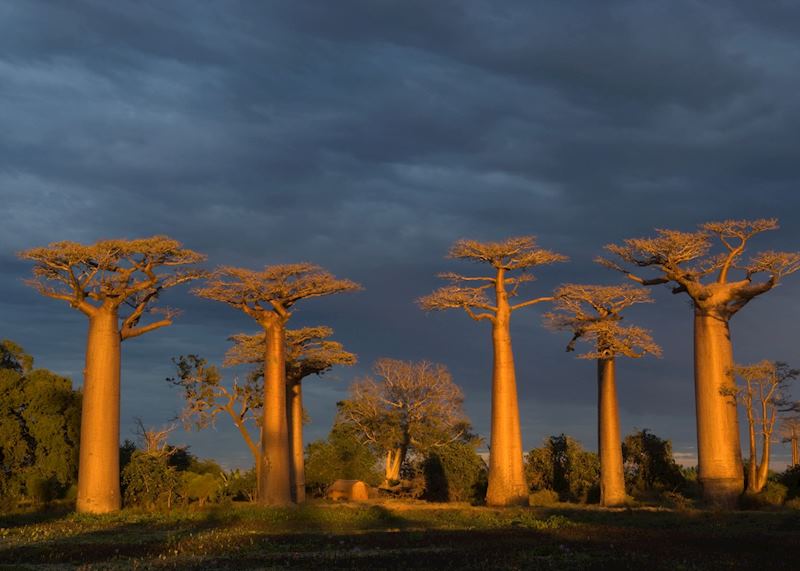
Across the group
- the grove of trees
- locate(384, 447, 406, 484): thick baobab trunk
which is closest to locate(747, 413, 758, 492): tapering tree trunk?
the grove of trees

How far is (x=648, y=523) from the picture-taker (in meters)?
26.5

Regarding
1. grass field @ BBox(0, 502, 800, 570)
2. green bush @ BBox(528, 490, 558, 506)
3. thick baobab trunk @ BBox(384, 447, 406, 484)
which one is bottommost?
green bush @ BBox(528, 490, 558, 506)

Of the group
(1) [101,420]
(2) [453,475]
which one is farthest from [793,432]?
(1) [101,420]

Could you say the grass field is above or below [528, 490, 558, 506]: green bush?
above

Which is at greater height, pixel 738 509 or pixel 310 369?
→ pixel 310 369

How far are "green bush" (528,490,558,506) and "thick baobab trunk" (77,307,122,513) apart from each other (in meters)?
16.0

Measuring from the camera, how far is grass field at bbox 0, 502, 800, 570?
16.2 m

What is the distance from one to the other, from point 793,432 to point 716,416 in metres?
4.95

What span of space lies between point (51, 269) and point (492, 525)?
63.9 feet

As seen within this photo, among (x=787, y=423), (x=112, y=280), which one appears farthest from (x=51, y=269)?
(x=787, y=423)

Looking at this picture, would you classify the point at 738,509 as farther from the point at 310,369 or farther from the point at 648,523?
the point at 310,369

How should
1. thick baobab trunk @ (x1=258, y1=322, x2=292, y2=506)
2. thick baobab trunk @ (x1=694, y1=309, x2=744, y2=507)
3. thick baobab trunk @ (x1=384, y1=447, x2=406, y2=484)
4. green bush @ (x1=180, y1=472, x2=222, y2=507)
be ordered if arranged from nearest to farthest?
thick baobab trunk @ (x1=694, y1=309, x2=744, y2=507), thick baobab trunk @ (x1=258, y1=322, x2=292, y2=506), green bush @ (x1=180, y1=472, x2=222, y2=507), thick baobab trunk @ (x1=384, y1=447, x2=406, y2=484)

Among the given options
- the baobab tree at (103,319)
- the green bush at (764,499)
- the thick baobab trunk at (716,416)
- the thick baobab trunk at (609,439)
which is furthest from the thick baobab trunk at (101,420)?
the green bush at (764,499)

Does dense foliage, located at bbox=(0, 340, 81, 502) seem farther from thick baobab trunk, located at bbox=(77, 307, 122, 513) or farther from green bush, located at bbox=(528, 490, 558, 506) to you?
green bush, located at bbox=(528, 490, 558, 506)
